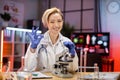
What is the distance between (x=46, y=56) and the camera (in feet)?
6.06

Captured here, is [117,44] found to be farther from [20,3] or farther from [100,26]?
[20,3]

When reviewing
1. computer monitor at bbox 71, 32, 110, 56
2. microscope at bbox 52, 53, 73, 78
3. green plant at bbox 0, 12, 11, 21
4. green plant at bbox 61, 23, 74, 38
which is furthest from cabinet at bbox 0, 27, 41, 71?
microscope at bbox 52, 53, 73, 78

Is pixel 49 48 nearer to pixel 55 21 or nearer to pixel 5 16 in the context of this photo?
pixel 55 21

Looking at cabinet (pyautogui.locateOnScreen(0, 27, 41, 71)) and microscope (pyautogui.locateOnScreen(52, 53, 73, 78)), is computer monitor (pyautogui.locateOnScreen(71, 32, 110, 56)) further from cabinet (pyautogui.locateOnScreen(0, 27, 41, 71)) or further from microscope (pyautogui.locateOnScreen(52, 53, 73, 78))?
microscope (pyautogui.locateOnScreen(52, 53, 73, 78))

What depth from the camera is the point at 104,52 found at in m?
5.21

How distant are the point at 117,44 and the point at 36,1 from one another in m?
2.64

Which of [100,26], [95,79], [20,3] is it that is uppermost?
[20,3]

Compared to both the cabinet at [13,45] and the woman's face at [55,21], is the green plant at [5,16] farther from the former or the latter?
the woman's face at [55,21]

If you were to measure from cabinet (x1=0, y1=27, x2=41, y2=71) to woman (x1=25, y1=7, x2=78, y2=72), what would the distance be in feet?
10.2

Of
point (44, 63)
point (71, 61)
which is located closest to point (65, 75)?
point (71, 61)

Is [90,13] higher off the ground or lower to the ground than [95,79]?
higher

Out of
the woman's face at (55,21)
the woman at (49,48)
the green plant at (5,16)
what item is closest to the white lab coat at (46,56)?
the woman at (49,48)

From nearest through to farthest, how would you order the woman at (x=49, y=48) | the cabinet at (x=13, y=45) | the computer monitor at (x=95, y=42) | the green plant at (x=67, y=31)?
the woman at (x=49, y=48) → the cabinet at (x=13, y=45) → the computer monitor at (x=95, y=42) → the green plant at (x=67, y=31)

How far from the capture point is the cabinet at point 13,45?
5.02 m
